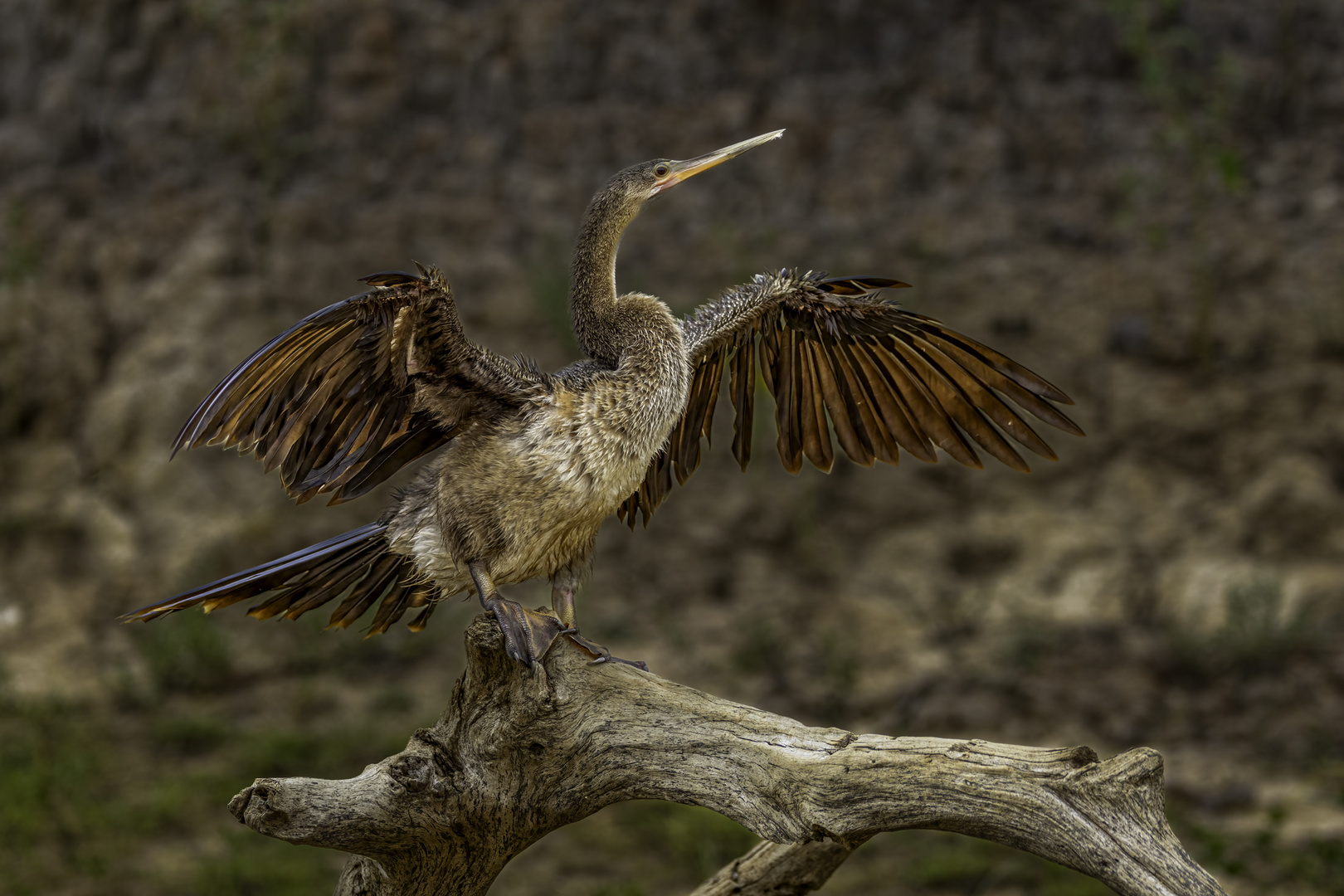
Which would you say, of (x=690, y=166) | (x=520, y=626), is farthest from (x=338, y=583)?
(x=690, y=166)

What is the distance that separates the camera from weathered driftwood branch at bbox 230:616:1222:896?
7.70 feet

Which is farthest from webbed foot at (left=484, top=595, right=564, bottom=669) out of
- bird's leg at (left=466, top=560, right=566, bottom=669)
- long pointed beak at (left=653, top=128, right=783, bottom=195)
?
long pointed beak at (left=653, top=128, right=783, bottom=195)

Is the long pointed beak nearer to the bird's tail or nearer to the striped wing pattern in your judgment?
the striped wing pattern

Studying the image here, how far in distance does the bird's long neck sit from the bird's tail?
0.69m

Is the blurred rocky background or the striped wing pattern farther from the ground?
the blurred rocky background

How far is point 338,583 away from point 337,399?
0.51 meters

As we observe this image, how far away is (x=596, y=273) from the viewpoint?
10.4 ft

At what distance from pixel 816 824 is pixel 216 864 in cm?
328

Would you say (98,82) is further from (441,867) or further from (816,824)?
(816,824)

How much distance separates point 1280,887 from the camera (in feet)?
15.0

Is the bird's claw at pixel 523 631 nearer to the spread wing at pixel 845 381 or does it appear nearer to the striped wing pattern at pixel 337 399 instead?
the striped wing pattern at pixel 337 399

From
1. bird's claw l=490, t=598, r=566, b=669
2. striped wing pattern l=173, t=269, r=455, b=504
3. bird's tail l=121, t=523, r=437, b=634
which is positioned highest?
striped wing pattern l=173, t=269, r=455, b=504

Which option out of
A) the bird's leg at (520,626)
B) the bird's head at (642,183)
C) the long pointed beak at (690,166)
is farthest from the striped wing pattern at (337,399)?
the long pointed beak at (690,166)

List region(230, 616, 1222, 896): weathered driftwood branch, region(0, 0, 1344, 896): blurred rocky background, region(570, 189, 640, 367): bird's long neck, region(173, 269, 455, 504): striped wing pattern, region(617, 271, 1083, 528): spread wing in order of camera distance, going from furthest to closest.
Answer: region(0, 0, 1344, 896): blurred rocky background, region(617, 271, 1083, 528): spread wing, region(570, 189, 640, 367): bird's long neck, region(173, 269, 455, 504): striped wing pattern, region(230, 616, 1222, 896): weathered driftwood branch
